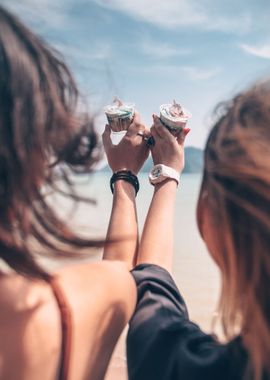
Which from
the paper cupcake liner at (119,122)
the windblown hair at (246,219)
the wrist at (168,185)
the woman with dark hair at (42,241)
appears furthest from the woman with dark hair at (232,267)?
the paper cupcake liner at (119,122)

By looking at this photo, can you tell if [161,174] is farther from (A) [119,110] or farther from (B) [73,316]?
(B) [73,316]

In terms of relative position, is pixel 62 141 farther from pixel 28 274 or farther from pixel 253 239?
pixel 253 239

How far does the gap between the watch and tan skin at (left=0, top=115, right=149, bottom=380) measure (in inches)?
29.9

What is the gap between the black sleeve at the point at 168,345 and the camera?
1.09 m

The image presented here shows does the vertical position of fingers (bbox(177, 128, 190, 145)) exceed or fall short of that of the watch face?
it exceeds it

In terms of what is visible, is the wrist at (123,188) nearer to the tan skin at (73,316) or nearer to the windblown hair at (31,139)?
the tan skin at (73,316)

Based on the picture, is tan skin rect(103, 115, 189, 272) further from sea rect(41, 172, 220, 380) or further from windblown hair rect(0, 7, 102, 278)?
windblown hair rect(0, 7, 102, 278)

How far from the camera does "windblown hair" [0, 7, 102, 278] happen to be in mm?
1088

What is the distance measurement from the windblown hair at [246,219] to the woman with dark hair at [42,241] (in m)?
0.33

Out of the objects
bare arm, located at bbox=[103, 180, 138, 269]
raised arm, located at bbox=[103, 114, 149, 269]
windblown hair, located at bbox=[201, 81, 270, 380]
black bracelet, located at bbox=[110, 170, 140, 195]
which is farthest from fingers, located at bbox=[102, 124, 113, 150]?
windblown hair, located at bbox=[201, 81, 270, 380]

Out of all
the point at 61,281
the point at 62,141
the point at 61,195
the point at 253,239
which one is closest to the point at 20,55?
the point at 62,141

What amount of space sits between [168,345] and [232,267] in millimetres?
283

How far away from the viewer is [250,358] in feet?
3.45

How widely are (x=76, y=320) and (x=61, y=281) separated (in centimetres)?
10
